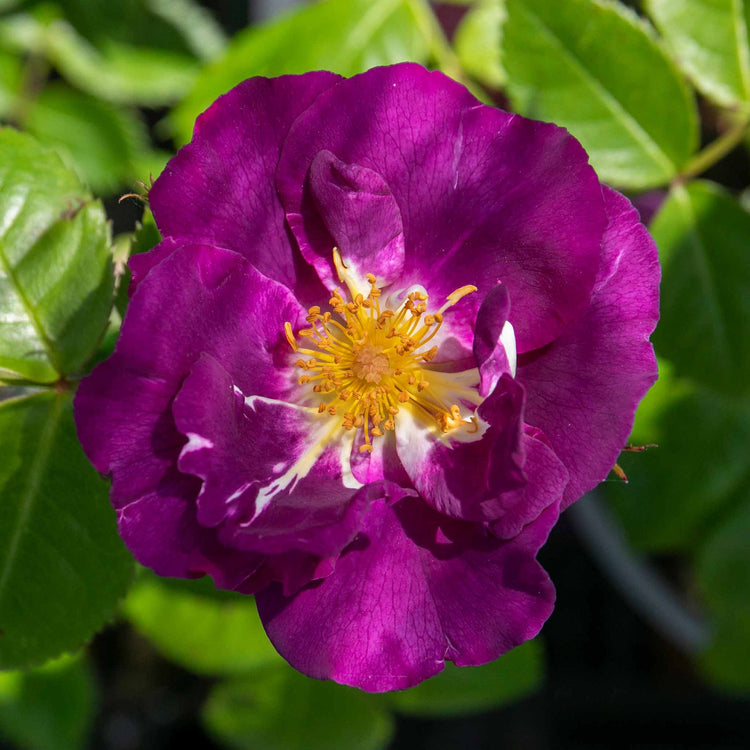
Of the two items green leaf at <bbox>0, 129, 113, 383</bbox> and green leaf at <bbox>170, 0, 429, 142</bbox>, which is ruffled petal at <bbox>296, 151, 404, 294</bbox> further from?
green leaf at <bbox>170, 0, 429, 142</bbox>

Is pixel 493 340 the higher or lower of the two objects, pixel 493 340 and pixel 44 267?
the higher

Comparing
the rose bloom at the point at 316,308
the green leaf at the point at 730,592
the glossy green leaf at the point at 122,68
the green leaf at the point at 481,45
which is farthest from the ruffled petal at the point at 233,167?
the glossy green leaf at the point at 122,68

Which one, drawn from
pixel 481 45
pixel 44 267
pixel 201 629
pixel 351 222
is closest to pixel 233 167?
pixel 351 222

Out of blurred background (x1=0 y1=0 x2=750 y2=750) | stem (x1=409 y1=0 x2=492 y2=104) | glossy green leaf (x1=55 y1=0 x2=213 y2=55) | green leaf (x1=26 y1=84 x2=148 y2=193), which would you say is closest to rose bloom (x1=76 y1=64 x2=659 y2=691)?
blurred background (x1=0 y1=0 x2=750 y2=750)

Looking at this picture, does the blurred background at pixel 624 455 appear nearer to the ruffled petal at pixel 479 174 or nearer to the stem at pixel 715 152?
the stem at pixel 715 152

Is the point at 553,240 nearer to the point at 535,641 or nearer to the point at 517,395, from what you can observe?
the point at 517,395

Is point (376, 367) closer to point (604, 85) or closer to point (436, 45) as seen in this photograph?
point (604, 85)
